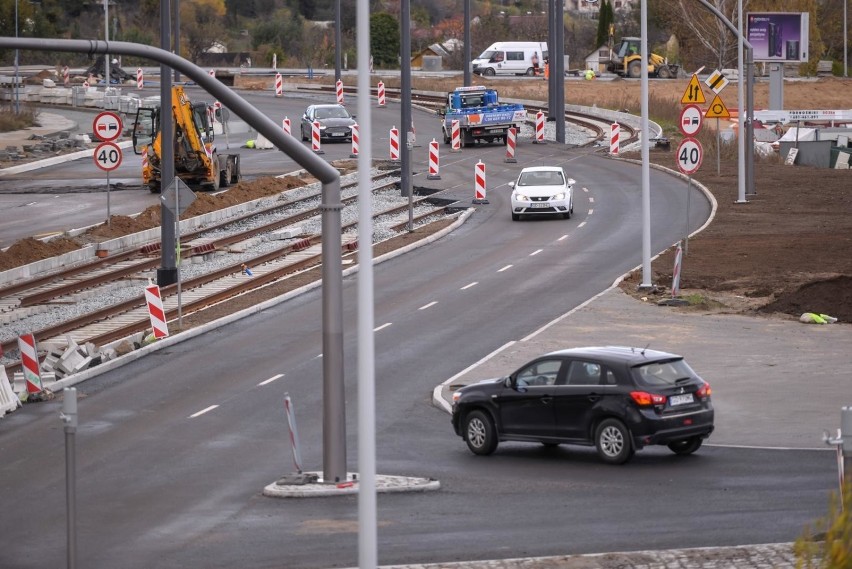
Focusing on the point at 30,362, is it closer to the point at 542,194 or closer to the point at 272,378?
the point at 272,378

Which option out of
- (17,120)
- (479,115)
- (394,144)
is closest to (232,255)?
(394,144)

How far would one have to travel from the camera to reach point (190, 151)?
45781 mm

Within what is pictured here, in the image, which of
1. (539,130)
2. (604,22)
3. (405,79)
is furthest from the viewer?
(604,22)

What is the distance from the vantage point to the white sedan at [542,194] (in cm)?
4053

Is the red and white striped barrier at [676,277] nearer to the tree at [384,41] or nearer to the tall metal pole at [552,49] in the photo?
the tall metal pole at [552,49]

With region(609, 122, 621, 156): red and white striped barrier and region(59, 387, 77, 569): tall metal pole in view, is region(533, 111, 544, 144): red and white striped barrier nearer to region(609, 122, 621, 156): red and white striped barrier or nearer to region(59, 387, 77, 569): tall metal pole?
region(609, 122, 621, 156): red and white striped barrier

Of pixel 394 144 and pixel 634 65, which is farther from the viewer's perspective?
pixel 634 65

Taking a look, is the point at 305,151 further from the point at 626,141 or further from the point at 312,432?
the point at 626,141

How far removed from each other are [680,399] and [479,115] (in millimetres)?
Answer: 41932

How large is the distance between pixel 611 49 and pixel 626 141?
51.3 m

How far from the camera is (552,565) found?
12.7 metres

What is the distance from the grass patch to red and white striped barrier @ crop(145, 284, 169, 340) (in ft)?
151

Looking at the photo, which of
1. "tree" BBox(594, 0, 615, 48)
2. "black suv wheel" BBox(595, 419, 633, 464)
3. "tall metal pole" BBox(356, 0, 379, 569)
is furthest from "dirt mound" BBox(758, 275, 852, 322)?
"tree" BBox(594, 0, 615, 48)

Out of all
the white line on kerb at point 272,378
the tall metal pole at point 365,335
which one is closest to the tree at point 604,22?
the white line on kerb at point 272,378
